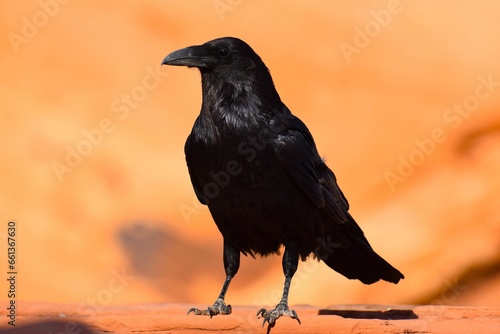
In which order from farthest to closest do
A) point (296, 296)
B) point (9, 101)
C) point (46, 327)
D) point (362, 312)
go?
1. point (9, 101)
2. point (296, 296)
3. point (362, 312)
4. point (46, 327)

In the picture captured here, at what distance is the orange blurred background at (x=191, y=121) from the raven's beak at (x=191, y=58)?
3648mm

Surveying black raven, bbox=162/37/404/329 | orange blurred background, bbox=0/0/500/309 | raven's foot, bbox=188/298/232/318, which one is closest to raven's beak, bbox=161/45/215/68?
black raven, bbox=162/37/404/329

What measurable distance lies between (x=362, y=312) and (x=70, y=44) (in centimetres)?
502

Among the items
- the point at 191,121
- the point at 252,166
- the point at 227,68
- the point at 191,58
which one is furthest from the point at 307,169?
the point at 191,121

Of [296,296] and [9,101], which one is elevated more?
[9,101]

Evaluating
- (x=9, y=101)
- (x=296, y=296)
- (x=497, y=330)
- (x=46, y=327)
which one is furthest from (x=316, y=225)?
(x=9, y=101)

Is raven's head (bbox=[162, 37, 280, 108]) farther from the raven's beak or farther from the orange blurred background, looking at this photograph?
the orange blurred background

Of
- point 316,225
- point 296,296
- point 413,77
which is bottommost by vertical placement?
point 296,296

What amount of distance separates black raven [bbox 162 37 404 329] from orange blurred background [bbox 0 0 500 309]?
3260mm

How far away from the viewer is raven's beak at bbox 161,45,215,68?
17.7ft

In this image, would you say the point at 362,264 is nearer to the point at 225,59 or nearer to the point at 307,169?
the point at 307,169

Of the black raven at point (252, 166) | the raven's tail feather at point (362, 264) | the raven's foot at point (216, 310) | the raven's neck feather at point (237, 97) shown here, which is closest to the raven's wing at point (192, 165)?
the black raven at point (252, 166)

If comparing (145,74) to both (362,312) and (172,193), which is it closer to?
(172,193)

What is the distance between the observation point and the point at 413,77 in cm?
916
